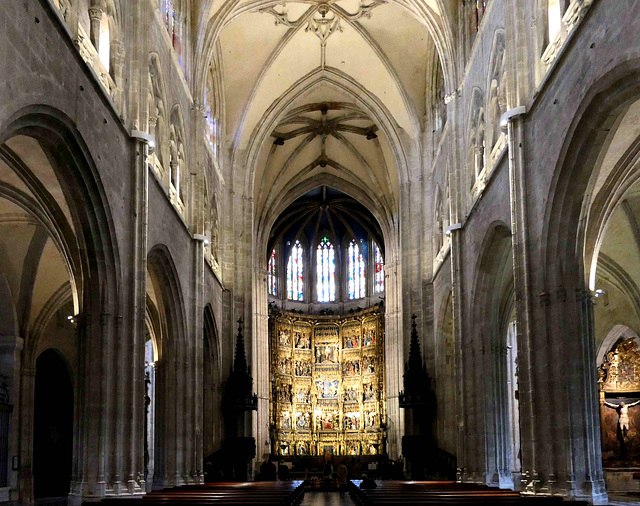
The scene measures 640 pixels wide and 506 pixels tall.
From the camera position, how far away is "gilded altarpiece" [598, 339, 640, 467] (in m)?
30.0

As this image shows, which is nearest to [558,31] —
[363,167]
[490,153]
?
[490,153]

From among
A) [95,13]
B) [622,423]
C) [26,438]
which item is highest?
[95,13]

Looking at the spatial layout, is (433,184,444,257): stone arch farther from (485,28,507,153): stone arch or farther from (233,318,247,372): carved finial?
(485,28,507,153): stone arch

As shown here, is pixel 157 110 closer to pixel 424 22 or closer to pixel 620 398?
pixel 424 22

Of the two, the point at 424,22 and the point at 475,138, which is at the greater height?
the point at 424,22

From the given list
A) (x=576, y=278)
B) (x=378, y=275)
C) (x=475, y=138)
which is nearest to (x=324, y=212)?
(x=378, y=275)

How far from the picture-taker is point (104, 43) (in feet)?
55.2

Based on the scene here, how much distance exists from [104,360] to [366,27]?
18.9 metres

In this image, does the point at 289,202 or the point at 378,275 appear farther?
the point at 378,275

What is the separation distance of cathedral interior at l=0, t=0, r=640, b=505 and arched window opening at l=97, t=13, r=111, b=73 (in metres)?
0.09

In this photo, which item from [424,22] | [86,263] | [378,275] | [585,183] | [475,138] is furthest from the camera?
[378,275]

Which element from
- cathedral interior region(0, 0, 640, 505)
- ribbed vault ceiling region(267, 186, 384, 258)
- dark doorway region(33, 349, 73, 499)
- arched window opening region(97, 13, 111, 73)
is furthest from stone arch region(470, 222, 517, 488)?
ribbed vault ceiling region(267, 186, 384, 258)

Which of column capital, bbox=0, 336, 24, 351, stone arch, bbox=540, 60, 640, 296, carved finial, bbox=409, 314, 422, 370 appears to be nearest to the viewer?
stone arch, bbox=540, 60, 640, 296

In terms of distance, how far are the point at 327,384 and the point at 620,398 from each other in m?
20.6
